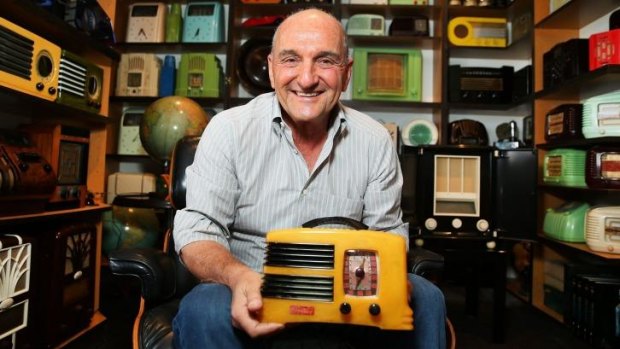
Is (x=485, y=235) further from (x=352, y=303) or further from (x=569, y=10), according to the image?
(x=352, y=303)

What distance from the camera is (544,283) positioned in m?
2.28

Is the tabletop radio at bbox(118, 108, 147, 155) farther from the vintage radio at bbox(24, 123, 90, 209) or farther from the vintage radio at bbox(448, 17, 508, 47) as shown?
the vintage radio at bbox(448, 17, 508, 47)

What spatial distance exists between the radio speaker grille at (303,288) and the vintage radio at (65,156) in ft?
4.57

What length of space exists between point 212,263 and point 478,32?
8.35ft

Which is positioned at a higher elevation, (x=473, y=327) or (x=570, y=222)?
(x=570, y=222)

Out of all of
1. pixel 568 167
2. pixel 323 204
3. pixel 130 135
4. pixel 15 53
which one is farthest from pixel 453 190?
pixel 130 135

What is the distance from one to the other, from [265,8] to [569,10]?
6.02 feet

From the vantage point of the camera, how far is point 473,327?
2.00 m

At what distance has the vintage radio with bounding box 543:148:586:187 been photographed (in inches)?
75.7

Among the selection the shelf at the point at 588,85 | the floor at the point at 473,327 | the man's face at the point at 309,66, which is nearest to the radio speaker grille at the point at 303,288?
the man's face at the point at 309,66

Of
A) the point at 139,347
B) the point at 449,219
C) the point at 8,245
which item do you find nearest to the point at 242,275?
the point at 139,347

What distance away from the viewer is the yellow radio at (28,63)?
1360 millimetres

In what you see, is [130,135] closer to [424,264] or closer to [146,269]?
[146,269]

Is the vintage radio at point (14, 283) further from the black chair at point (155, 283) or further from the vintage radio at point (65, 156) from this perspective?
the black chair at point (155, 283)
